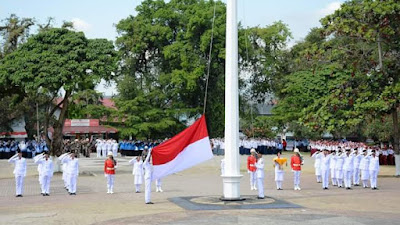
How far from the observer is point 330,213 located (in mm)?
16672

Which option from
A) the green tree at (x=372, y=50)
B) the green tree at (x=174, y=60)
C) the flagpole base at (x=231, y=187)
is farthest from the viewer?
the green tree at (x=174, y=60)

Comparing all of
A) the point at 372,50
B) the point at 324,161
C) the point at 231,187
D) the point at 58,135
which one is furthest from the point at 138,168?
the point at 372,50

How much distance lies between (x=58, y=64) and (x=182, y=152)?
632 inches

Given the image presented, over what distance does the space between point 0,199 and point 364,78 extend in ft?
60.7

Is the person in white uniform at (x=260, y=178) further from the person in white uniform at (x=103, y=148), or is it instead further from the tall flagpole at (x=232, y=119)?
the person in white uniform at (x=103, y=148)

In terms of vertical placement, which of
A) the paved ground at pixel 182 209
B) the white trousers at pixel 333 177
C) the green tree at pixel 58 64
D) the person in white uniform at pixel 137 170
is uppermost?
the green tree at pixel 58 64

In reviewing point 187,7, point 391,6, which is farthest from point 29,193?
point 187,7

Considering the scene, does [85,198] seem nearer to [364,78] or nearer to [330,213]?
[330,213]

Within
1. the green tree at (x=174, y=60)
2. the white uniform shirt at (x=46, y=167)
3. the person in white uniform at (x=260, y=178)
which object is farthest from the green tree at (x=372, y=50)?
the green tree at (x=174, y=60)

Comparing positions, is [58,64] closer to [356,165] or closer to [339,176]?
[339,176]

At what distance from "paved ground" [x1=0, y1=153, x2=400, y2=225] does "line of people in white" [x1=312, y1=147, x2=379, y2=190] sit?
0.61m

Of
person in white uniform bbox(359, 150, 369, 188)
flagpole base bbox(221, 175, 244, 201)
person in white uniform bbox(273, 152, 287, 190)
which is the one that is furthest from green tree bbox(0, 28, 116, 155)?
flagpole base bbox(221, 175, 244, 201)

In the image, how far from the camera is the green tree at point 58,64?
32.1 meters

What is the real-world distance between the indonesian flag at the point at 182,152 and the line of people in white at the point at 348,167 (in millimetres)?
8131
